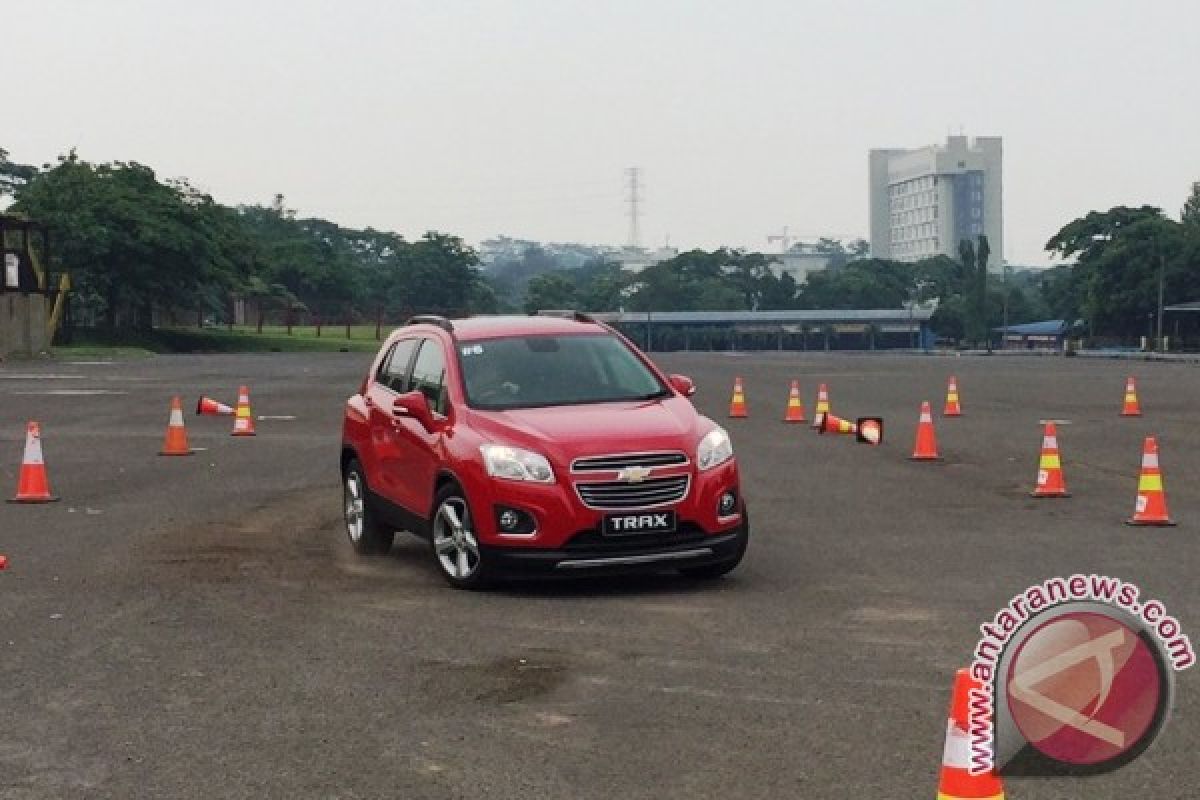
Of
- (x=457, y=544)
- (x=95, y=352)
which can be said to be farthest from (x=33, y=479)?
(x=95, y=352)

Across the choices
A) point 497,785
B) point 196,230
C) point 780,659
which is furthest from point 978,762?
point 196,230

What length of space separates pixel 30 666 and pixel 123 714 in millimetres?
1235

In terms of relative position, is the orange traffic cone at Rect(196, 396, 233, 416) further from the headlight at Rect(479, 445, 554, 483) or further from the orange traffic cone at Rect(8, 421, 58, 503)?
the headlight at Rect(479, 445, 554, 483)

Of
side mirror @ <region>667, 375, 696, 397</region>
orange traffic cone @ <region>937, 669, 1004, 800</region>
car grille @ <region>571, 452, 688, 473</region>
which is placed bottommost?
orange traffic cone @ <region>937, 669, 1004, 800</region>

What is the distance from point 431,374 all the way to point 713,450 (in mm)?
2180

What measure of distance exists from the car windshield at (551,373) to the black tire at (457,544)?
706mm

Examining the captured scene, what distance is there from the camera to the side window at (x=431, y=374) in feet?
35.8

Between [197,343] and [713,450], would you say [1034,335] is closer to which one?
[197,343]

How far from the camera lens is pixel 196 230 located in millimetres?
91500

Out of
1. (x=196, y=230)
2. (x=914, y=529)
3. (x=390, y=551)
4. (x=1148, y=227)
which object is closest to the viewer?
(x=390, y=551)

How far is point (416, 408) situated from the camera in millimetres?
10789

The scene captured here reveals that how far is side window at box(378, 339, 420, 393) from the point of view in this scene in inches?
465

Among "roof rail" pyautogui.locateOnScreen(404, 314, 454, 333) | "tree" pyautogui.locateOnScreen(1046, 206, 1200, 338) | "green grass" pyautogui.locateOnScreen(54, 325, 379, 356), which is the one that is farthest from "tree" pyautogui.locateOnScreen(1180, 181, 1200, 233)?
"roof rail" pyautogui.locateOnScreen(404, 314, 454, 333)

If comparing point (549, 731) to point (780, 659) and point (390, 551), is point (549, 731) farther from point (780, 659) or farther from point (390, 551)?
point (390, 551)
